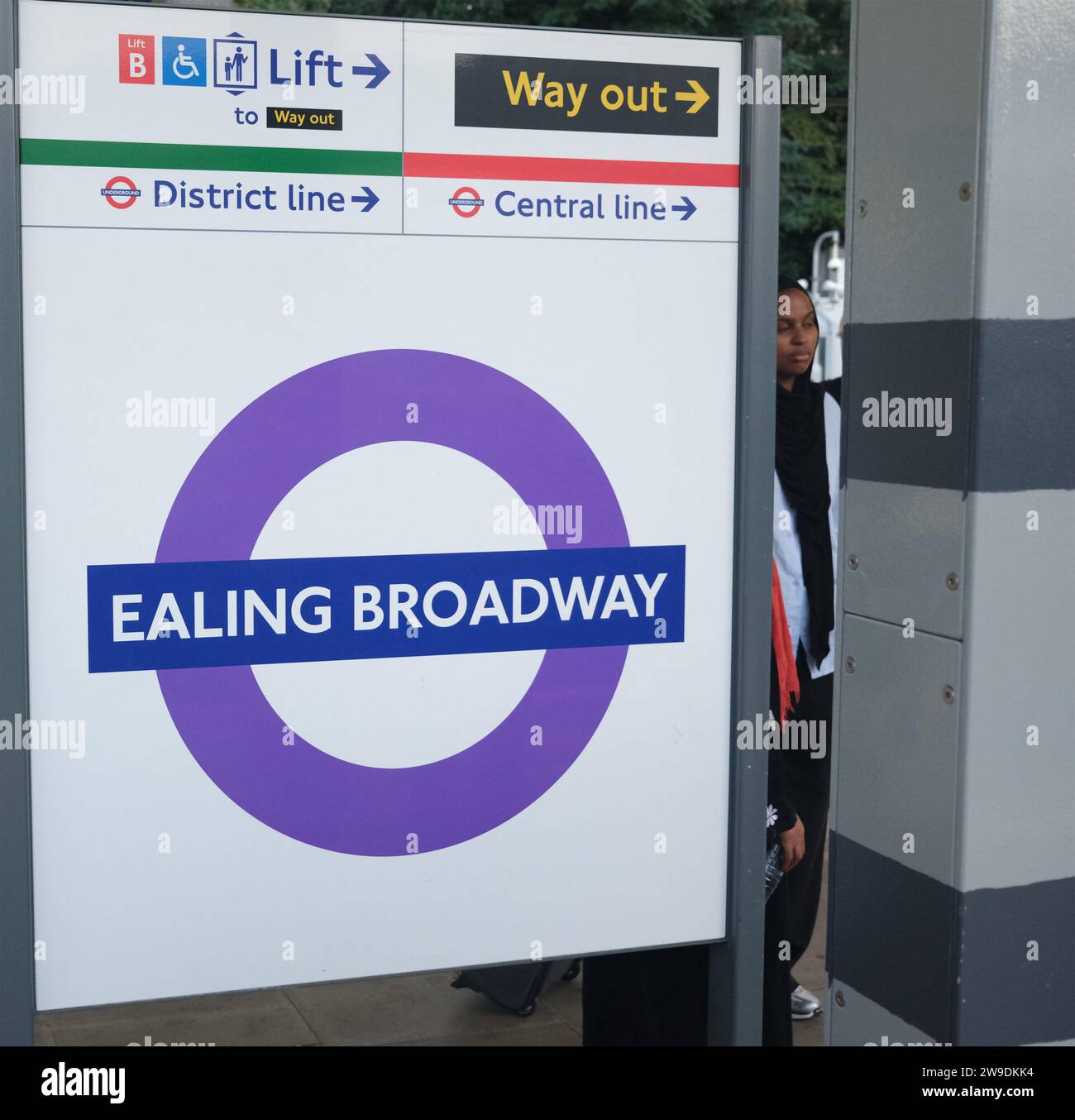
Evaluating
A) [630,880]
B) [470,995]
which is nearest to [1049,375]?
[630,880]

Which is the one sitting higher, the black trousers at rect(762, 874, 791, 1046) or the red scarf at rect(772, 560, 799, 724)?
the red scarf at rect(772, 560, 799, 724)

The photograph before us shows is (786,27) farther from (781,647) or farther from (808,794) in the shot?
(781,647)

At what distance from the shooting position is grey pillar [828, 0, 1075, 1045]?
8.46 ft

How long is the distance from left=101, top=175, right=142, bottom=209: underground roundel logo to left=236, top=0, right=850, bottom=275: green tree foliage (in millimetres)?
6813

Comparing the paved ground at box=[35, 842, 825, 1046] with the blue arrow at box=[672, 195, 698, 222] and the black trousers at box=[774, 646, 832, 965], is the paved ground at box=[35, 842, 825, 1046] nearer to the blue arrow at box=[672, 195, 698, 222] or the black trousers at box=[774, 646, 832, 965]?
the black trousers at box=[774, 646, 832, 965]

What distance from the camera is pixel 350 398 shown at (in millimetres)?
2646

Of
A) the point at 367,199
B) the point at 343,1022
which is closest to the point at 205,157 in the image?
the point at 367,199

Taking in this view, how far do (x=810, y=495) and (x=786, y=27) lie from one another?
8.12 metres

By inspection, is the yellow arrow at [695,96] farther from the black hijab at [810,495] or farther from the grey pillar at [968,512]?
the black hijab at [810,495]

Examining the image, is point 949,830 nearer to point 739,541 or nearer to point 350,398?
point 739,541

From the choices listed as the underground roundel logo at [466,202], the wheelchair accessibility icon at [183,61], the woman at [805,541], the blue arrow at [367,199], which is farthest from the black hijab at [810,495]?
the wheelchair accessibility icon at [183,61]

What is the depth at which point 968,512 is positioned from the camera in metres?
2.61

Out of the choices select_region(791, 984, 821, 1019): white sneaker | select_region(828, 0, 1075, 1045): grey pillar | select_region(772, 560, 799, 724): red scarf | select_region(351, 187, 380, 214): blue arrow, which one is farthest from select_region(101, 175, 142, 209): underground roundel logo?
select_region(791, 984, 821, 1019): white sneaker
